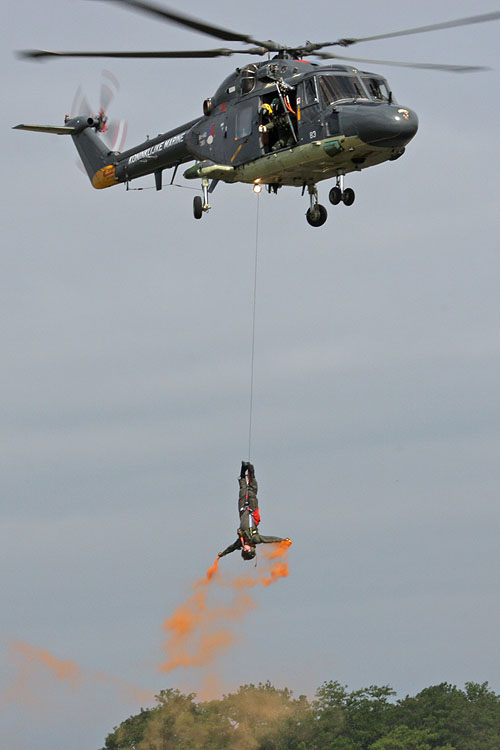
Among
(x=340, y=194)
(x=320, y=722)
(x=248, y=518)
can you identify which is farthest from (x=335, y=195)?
(x=320, y=722)

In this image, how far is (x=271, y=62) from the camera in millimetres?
47094

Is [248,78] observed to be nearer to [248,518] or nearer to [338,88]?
[338,88]

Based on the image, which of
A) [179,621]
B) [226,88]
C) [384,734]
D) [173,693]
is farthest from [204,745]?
[226,88]

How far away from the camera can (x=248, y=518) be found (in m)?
46.1

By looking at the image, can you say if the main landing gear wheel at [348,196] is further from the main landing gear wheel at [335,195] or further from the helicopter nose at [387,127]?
the helicopter nose at [387,127]

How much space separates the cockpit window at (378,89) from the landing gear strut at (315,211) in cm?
336

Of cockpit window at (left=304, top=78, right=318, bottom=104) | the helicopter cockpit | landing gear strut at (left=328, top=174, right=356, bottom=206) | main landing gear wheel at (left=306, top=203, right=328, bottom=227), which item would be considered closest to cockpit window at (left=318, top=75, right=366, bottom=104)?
the helicopter cockpit

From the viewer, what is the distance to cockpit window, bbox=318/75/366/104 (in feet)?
149

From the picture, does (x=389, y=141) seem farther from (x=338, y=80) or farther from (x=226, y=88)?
(x=226, y=88)

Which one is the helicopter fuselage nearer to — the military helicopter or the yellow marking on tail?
the military helicopter

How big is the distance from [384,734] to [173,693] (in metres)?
14.3

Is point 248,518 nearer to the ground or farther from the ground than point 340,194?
nearer to the ground

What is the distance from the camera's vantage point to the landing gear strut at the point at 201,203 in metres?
48.2

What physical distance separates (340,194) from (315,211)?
5.58ft
